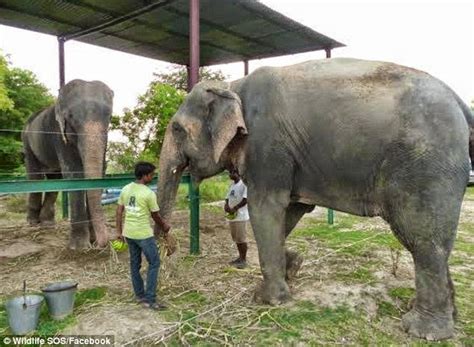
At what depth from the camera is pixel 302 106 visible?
3996mm

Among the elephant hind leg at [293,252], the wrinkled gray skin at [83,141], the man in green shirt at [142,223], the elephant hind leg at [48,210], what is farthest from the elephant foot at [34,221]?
the elephant hind leg at [293,252]

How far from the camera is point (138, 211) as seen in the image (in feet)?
13.1

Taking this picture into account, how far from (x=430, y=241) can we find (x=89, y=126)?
4.39 m

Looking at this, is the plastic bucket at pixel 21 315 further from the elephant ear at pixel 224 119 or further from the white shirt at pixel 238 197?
the white shirt at pixel 238 197

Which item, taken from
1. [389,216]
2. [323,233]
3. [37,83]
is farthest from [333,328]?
[37,83]

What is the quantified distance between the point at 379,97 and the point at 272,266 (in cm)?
177

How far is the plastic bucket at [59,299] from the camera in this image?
12.4ft

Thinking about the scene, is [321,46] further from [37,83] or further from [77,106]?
[37,83]

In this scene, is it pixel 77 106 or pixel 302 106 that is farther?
pixel 77 106

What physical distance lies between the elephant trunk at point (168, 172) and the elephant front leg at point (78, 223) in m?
2.25

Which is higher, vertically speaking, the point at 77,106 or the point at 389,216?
the point at 77,106

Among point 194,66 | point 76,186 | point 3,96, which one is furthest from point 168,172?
point 3,96

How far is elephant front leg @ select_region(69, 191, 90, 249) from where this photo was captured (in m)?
6.21

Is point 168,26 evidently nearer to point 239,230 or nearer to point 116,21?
point 116,21
